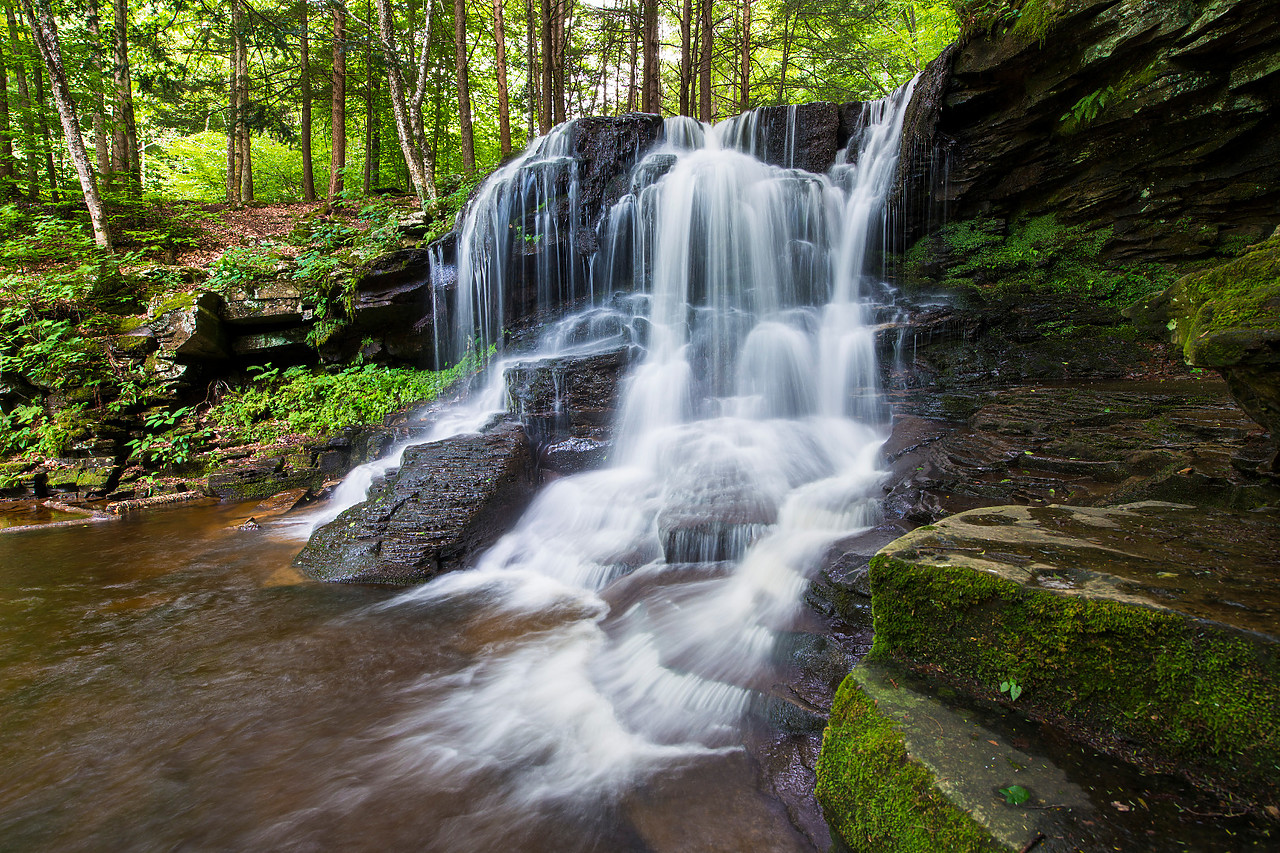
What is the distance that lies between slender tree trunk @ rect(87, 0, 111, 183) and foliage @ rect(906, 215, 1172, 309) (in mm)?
16228

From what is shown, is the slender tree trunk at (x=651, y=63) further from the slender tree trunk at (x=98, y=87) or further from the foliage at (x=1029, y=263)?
the slender tree trunk at (x=98, y=87)

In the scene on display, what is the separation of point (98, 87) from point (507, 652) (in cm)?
1579

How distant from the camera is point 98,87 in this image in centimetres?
1172

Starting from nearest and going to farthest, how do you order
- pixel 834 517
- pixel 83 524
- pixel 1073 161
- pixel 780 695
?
pixel 780 695 → pixel 834 517 → pixel 83 524 → pixel 1073 161

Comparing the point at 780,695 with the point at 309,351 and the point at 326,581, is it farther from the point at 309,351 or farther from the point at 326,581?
the point at 309,351

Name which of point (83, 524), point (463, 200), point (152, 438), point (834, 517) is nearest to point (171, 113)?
point (463, 200)

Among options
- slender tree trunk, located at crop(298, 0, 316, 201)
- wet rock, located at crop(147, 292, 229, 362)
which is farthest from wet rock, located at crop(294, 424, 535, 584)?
slender tree trunk, located at crop(298, 0, 316, 201)

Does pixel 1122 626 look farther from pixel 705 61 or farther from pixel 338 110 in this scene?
pixel 338 110

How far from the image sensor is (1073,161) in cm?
827

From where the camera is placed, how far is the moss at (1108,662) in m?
1.65

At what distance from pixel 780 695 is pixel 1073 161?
374 inches

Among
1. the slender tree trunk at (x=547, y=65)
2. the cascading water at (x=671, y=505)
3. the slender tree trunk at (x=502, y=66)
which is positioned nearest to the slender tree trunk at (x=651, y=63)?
the slender tree trunk at (x=547, y=65)

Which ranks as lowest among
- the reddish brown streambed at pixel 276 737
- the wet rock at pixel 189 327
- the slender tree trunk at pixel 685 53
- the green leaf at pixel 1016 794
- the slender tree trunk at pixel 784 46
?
the reddish brown streambed at pixel 276 737

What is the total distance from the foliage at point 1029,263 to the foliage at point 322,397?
8.11 meters
